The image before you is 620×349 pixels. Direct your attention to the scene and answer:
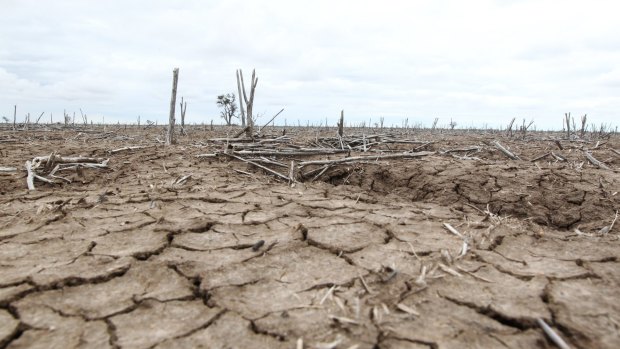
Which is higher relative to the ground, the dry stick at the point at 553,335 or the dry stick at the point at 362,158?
the dry stick at the point at 362,158

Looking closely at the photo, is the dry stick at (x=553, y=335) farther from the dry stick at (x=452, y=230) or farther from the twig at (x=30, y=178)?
the twig at (x=30, y=178)

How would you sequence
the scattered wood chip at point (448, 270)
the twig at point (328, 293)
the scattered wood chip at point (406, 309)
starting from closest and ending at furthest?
the scattered wood chip at point (406, 309) < the twig at point (328, 293) < the scattered wood chip at point (448, 270)

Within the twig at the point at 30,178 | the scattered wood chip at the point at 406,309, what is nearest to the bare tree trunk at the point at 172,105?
the twig at the point at 30,178

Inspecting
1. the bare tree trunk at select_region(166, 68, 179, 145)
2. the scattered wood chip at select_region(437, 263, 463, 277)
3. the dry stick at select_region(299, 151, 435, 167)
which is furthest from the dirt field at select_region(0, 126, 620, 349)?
the bare tree trunk at select_region(166, 68, 179, 145)

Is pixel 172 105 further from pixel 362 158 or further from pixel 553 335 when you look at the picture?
pixel 553 335

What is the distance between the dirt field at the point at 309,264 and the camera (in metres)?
1.82

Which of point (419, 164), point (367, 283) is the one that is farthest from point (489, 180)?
point (367, 283)

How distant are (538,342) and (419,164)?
12.2ft

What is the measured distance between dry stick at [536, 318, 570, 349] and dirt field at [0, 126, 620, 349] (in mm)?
30

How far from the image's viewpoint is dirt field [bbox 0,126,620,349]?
1815 millimetres

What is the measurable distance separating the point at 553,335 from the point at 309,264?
1290 mm

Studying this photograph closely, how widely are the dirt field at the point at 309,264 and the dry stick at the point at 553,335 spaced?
0.10ft

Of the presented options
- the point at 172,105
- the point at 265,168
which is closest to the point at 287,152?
the point at 265,168

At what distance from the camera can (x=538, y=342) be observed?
1.73 metres
